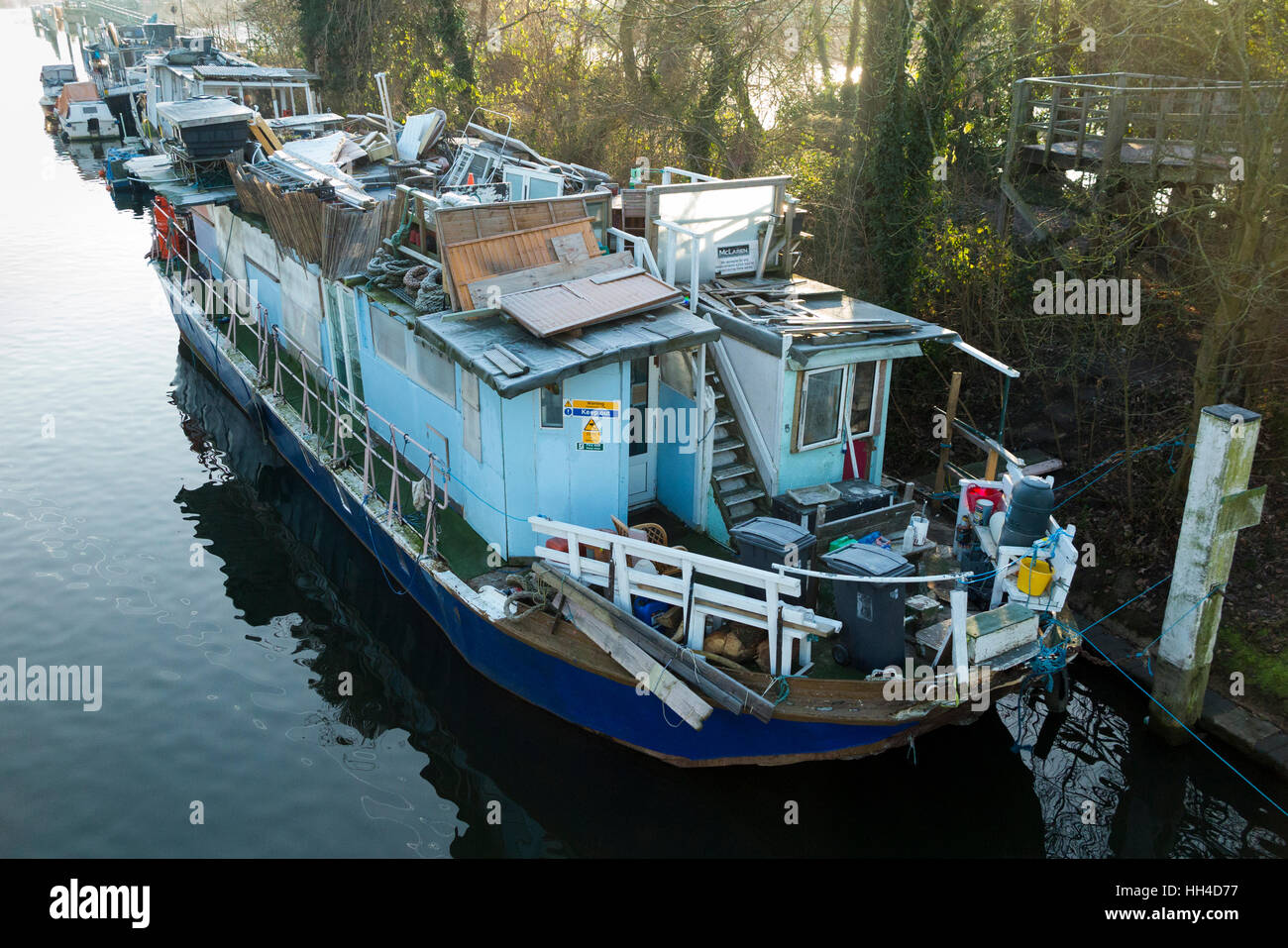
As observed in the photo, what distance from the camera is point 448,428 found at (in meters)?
11.9

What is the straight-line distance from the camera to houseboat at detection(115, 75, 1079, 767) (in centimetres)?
918

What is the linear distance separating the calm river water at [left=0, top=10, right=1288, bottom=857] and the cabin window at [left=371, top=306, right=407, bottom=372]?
3.39 metres

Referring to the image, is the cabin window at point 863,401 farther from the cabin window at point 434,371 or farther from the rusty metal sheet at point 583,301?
the cabin window at point 434,371

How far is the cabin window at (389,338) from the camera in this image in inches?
498

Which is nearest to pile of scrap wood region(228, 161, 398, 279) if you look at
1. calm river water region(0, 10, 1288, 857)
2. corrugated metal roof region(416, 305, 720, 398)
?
corrugated metal roof region(416, 305, 720, 398)

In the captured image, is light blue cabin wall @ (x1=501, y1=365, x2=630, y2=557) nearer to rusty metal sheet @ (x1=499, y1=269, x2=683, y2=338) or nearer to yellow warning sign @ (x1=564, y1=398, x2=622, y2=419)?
yellow warning sign @ (x1=564, y1=398, x2=622, y2=419)

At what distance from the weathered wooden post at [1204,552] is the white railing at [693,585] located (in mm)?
4070

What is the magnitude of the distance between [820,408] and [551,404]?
3214 mm

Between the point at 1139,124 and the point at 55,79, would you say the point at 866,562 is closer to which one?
the point at 1139,124

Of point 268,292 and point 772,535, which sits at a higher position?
point 268,292

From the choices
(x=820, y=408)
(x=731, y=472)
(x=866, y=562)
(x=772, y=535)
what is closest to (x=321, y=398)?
(x=731, y=472)

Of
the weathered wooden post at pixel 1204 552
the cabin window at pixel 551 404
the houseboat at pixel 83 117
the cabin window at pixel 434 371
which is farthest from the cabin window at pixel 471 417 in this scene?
the houseboat at pixel 83 117

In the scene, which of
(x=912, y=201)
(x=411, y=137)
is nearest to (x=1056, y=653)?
(x=912, y=201)
